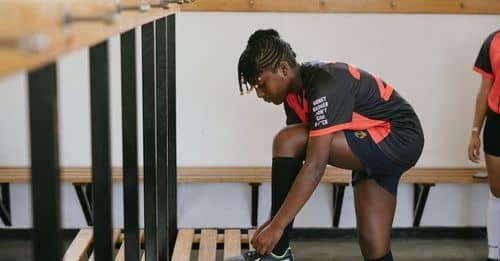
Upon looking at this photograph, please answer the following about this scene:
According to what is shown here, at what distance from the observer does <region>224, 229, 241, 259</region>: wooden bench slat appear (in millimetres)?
2879

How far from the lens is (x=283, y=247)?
2285 mm

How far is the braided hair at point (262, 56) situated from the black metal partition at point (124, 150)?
1.05 ft

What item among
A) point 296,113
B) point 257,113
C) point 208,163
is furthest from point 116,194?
point 296,113

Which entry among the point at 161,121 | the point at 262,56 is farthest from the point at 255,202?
the point at 262,56

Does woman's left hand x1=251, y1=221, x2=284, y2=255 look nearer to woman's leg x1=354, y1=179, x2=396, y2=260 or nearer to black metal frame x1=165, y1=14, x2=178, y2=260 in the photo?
woman's leg x1=354, y1=179, x2=396, y2=260

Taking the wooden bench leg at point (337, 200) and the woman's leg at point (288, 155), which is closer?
the woman's leg at point (288, 155)

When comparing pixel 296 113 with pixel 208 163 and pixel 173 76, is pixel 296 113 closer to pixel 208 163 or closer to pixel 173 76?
pixel 173 76

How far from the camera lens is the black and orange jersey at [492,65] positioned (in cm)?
314

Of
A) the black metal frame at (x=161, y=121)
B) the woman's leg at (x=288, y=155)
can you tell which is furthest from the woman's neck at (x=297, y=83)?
the black metal frame at (x=161, y=121)

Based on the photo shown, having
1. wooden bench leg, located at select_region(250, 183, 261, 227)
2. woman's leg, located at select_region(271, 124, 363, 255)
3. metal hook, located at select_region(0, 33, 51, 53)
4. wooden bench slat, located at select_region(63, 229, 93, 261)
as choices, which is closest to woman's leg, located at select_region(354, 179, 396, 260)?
woman's leg, located at select_region(271, 124, 363, 255)

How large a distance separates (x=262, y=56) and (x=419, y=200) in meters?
1.77

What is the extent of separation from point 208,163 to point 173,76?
27.5 inches

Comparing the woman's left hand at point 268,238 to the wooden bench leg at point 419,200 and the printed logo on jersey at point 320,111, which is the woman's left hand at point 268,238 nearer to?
the printed logo on jersey at point 320,111

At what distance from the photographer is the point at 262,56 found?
220 centimetres
